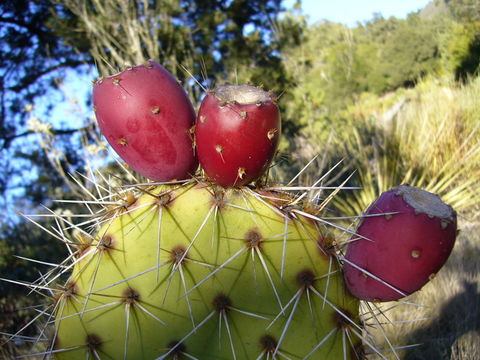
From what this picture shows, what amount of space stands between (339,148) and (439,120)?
1.31m

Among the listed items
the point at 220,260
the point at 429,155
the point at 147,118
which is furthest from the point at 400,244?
the point at 429,155

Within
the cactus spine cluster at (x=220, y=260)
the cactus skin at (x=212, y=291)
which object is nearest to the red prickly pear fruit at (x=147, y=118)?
the cactus spine cluster at (x=220, y=260)

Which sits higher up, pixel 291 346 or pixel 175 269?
pixel 175 269

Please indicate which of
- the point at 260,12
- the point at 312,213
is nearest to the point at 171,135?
the point at 312,213

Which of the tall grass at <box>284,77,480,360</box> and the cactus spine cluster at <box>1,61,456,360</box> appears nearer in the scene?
the cactus spine cluster at <box>1,61,456,360</box>

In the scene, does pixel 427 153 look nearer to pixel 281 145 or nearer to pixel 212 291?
pixel 281 145

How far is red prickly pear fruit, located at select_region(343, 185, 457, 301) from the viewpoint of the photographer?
3.19 feet

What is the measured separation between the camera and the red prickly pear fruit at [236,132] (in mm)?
997

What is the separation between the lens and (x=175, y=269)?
3.40 feet

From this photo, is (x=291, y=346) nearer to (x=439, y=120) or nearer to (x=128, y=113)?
(x=128, y=113)

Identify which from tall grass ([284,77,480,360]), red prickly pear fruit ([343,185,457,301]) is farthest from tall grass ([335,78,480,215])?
red prickly pear fruit ([343,185,457,301])

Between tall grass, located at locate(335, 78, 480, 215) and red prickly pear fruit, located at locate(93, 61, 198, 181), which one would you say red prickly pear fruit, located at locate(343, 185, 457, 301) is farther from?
tall grass, located at locate(335, 78, 480, 215)

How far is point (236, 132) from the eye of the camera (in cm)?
100

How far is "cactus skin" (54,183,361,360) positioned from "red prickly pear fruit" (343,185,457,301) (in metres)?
0.09
